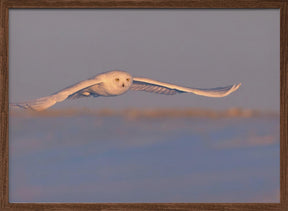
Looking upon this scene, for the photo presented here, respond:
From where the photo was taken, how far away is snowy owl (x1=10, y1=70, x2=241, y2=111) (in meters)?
3.54

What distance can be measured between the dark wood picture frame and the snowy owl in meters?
0.23

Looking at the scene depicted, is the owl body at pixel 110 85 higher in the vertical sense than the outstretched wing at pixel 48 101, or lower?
higher

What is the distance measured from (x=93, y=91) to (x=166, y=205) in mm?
784

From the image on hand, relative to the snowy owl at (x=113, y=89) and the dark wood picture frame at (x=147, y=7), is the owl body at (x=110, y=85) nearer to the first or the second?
the snowy owl at (x=113, y=89)

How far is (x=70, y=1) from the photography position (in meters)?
3.55

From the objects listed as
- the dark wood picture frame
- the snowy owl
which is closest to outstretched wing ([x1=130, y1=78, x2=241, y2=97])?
the snowy owl

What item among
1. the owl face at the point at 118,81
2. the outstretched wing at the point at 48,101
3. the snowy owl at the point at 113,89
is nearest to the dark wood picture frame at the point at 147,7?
the outstretched wing at the point at 48,101

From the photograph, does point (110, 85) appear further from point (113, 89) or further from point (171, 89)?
point (171, 89)

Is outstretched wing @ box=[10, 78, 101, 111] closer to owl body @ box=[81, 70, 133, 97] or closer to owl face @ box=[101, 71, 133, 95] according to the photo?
owl body @ box=[81, 70, 133, 97]

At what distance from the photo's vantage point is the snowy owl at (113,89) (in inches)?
139

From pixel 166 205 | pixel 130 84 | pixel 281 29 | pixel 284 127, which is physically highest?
pixel 281 29

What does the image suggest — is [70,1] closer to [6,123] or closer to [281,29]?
[6,123]

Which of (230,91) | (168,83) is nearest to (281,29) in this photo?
(230,91)

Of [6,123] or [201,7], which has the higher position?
[201,7]
